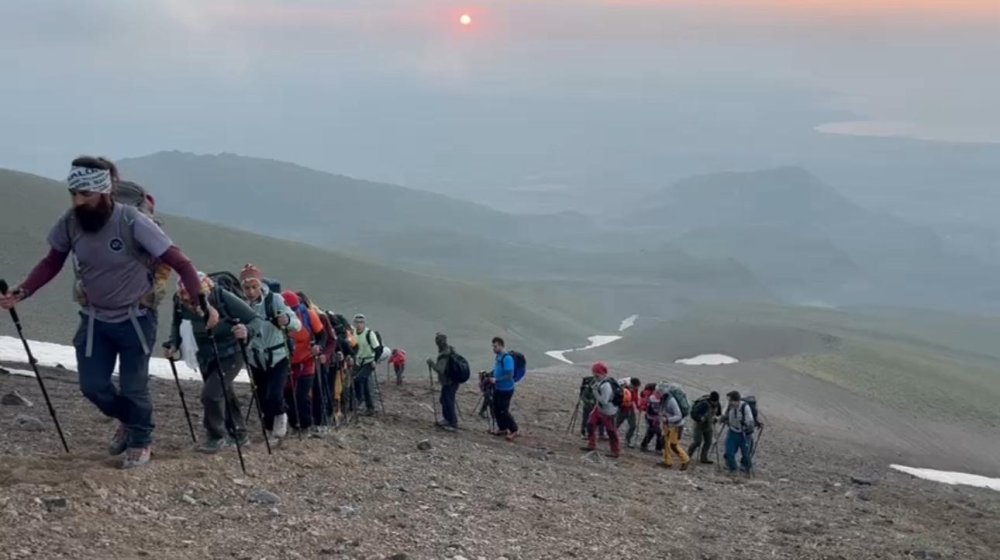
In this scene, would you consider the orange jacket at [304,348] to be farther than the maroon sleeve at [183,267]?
Yes

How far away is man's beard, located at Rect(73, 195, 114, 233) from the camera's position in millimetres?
8523

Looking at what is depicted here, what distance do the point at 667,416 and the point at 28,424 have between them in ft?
40.4

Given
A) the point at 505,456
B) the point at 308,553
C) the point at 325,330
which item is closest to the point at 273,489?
the point at 308,553

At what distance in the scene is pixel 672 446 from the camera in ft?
68.5

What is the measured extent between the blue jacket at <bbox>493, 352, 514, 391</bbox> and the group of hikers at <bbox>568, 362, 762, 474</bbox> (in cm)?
180

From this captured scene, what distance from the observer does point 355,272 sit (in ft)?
417

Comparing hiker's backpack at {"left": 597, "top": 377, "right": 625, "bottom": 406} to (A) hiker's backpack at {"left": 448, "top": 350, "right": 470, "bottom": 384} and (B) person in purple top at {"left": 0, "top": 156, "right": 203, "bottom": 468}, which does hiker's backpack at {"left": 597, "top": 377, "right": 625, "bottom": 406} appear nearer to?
(A) hiker's backpack at {"left": 448, "top": 350, "right": 470, "bottom": 384}

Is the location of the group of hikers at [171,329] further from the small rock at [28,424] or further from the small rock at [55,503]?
the small rock at [28,424]

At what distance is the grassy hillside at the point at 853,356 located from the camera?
2282 inches

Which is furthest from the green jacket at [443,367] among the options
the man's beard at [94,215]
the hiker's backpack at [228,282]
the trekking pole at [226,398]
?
the man's beard at [94,215]

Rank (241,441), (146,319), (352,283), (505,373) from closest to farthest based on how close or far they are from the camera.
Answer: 1. (146,319)
2. (241,441)
3. (505,373)
4. (352,283)

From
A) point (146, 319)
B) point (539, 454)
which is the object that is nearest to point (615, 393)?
point (539, 454)

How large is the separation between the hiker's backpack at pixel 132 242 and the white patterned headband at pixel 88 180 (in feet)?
1.09

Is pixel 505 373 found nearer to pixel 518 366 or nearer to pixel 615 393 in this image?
pixel 518 366
